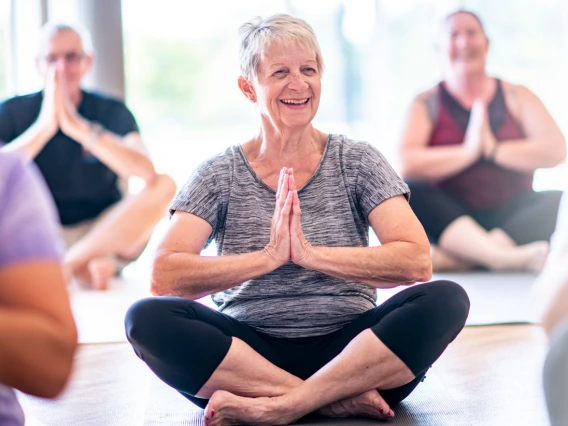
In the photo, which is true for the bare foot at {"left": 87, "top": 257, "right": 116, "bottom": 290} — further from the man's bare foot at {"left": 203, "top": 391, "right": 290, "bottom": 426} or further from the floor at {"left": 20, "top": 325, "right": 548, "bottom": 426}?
the man's bare foot at {"left": 203, "top": 391, "right": 290, "bottom": 426}

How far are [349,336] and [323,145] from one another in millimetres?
492

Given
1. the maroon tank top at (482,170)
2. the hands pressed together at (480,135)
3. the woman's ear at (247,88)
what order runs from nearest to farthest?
1. the woman's ear at (247,88)
2. the hands pressed together at (480,135)
3. the maroon tank top at (482,170)

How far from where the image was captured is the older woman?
1.95 m

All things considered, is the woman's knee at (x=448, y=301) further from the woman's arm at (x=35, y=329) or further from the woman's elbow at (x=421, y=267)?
the woman's arm at (x=35, y=329)

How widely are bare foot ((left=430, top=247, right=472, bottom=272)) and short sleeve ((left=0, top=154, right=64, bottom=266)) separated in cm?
319

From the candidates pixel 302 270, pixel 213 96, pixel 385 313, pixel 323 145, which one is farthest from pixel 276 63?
pixel 213 96

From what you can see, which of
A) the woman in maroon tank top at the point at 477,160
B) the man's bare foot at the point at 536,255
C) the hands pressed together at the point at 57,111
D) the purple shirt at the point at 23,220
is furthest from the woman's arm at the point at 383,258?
the hands pressed together at the point at 57,111

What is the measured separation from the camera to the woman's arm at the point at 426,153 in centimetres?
401

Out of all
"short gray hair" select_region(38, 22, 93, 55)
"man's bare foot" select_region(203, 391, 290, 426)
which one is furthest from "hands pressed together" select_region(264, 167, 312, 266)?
"short gray hair" select_region(38, 22, 93, 55)

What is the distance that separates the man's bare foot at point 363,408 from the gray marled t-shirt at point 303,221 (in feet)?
0.58

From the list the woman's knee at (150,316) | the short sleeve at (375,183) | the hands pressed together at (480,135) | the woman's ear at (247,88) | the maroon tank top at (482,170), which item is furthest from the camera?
the maroon tank top at (482,170)

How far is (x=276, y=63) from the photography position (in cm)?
209

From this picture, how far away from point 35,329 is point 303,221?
118cm

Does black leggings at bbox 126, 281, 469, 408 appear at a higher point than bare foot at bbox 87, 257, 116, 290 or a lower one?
higher
